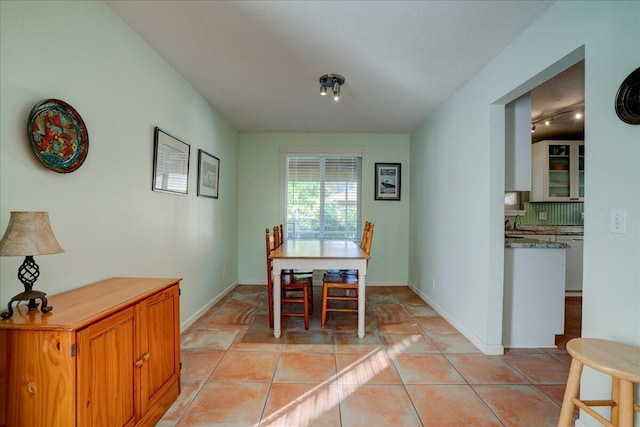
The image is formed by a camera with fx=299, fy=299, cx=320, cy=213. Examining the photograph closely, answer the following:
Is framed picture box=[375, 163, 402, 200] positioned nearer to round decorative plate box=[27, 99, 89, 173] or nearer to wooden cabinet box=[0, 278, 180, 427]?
wooden cabinet box=[0, 278, 180, 427]

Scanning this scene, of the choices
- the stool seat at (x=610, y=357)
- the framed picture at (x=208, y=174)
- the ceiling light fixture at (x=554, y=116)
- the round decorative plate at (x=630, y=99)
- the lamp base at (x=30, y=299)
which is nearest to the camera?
the stool seat at (x=610, y=357)

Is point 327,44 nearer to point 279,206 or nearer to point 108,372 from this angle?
point 108,372

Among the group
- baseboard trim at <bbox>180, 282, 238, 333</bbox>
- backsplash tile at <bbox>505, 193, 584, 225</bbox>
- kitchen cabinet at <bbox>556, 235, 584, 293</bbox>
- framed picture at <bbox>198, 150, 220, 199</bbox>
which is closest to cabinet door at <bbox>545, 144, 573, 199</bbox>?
backsplash tile at <bbox>505, 193, 584, 225</bbox>

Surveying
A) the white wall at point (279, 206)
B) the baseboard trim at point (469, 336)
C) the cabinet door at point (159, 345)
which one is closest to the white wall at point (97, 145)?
the cabinet door at point (159, 345)

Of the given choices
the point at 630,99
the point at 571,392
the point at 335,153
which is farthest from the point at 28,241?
the point at 335,153

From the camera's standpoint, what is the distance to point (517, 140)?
2.65 metres

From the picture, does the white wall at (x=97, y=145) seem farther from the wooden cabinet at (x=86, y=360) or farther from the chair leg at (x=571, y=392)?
the chair leg at (x=571, y=392)

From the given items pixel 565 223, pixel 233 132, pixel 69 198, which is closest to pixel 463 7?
pixel 69 198

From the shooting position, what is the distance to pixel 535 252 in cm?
256

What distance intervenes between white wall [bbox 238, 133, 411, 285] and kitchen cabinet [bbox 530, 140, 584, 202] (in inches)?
76.2

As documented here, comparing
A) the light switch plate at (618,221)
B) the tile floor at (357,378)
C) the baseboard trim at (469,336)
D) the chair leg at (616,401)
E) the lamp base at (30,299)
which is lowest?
the tile floor at (357,378)

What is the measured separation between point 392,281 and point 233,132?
3367 mm

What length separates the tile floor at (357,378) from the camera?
1.72 meters

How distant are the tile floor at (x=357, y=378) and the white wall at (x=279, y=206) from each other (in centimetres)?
164
